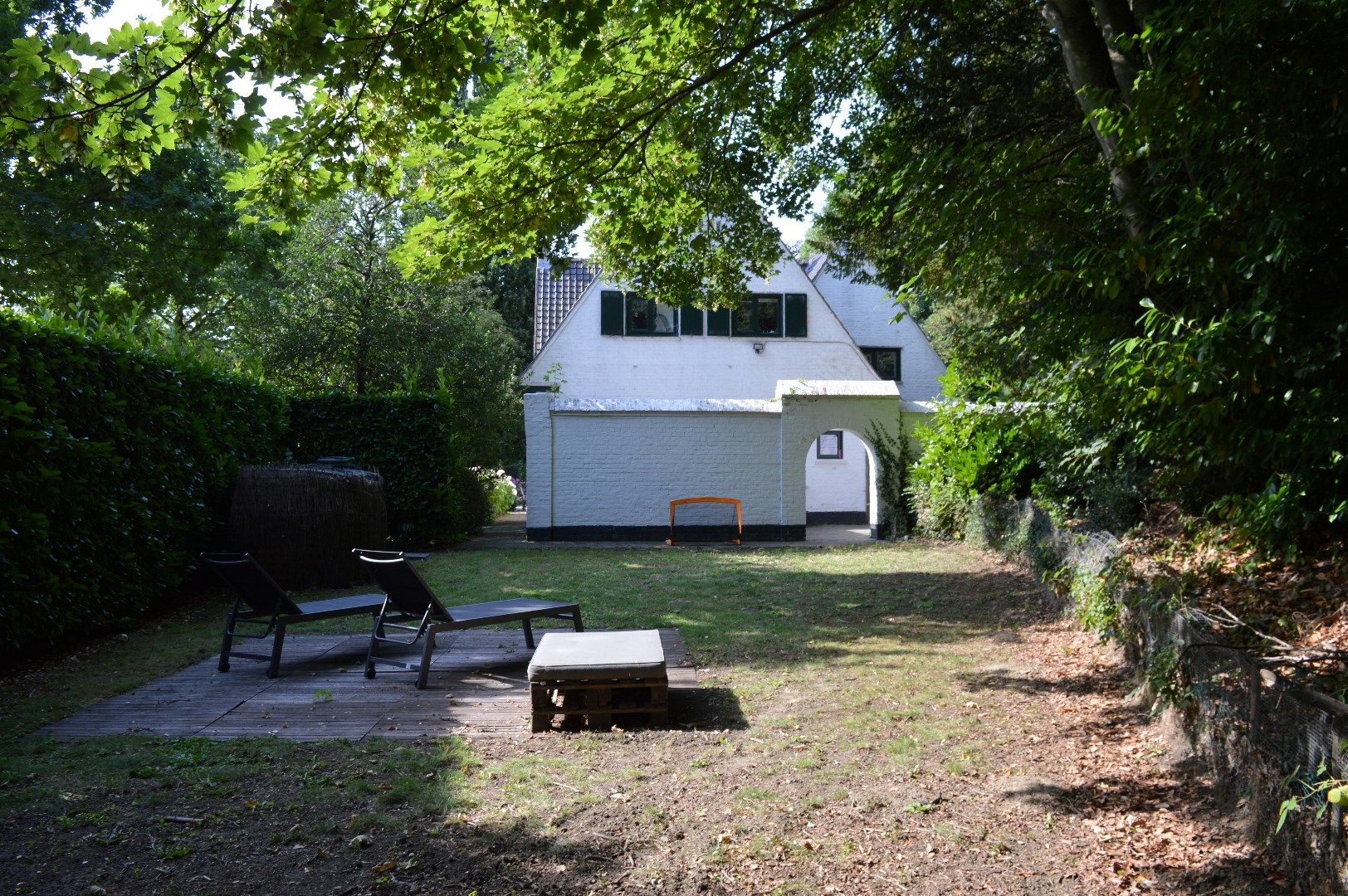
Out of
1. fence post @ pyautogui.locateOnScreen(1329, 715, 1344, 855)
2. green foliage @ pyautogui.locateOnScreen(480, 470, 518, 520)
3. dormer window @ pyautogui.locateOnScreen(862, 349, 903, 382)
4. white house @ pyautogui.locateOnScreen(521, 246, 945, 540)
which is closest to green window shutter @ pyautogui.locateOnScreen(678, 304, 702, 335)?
white house @ pyautogui.locateOnScreen(521, 246, 945, 540)

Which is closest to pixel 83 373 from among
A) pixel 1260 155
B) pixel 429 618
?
pixel 429 618

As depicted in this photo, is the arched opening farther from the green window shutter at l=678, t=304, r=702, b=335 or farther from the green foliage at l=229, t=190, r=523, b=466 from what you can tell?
the green foliage at l=229, t=190, r=523, b=466

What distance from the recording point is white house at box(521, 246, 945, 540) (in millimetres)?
19797

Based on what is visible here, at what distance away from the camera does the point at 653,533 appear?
1995 cm

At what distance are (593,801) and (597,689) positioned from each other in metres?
1.35

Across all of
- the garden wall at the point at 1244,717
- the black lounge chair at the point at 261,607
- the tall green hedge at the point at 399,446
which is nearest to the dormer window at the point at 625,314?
the tall green hedge at the point at 399,446

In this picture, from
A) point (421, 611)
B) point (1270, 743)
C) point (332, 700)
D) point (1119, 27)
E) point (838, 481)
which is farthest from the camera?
point (838, 481)

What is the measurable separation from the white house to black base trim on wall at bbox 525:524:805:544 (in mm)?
32

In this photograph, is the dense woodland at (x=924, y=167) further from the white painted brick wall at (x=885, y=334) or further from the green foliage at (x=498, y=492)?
the white painted brick wall at (x=885, y=334)

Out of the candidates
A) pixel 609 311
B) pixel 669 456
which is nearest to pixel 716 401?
pixel 669 456

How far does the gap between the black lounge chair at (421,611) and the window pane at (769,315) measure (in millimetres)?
19350

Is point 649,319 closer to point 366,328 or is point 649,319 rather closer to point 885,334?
point 885,334

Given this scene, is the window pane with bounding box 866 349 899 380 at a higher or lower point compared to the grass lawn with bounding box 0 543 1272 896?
higher

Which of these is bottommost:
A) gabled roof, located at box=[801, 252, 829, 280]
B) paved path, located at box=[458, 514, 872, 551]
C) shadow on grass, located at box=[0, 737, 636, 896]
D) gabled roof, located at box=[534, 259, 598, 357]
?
paved path, located at box=[458, 514, 872, 551]
